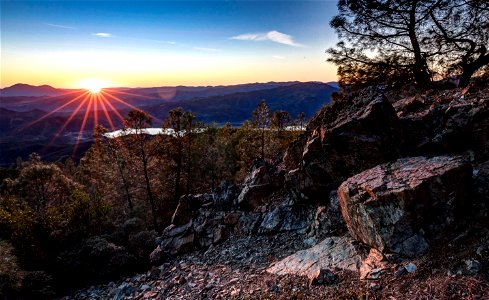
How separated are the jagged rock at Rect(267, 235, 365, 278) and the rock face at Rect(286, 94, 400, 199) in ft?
11.4

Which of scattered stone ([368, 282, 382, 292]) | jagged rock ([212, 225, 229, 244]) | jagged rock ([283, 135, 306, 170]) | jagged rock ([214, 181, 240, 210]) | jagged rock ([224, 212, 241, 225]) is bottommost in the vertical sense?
jagged rock ([212, 225, 229, 244])

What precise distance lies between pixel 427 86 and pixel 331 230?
33.8 feet

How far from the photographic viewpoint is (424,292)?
7.23m

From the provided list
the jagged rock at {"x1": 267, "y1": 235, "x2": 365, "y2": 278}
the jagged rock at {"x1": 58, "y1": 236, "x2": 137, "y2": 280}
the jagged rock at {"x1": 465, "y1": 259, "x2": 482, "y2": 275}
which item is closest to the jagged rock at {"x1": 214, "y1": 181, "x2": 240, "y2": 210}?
the jagged rock at {"x1": 58, "y1": 236, "x2": 137, "y2": 280}

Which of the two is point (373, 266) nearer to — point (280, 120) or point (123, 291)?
point (123, 291)

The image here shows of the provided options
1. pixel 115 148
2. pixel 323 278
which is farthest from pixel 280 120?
pixel 323 278

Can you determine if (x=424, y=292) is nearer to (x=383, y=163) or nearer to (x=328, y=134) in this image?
(x=383, y=163)

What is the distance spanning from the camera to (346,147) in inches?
520

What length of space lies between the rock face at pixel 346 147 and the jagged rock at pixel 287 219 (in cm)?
89

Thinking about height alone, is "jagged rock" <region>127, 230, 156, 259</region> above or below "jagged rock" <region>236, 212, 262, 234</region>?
below

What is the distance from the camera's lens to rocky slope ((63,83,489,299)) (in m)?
8.25

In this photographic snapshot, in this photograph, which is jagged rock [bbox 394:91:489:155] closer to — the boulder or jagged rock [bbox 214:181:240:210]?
the boulder

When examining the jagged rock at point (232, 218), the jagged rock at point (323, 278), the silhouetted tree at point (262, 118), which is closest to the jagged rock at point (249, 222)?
the jagged rock at point (232, 218)

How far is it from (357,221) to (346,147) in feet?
13.3
